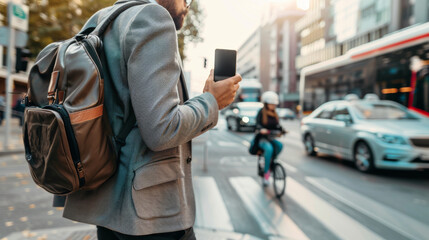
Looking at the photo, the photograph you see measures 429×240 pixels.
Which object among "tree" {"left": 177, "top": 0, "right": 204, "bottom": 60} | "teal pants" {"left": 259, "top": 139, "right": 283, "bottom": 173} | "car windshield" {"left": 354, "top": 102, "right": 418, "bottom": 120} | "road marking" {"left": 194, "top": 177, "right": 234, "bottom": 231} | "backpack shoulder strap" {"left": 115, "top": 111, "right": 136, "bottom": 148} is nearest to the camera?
"backpack shoulder strap" {"left": 115, "top": 111, "right": 136, "bottom": 148}

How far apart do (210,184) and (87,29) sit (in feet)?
17.4

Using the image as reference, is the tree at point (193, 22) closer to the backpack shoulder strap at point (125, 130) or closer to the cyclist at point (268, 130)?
the cyclist at point (268, 130)

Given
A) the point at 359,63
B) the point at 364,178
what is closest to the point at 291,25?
the point at 359,63

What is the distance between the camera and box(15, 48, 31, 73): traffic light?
895 cm

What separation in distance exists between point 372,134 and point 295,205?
3554 mm

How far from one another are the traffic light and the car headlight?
29.7ft

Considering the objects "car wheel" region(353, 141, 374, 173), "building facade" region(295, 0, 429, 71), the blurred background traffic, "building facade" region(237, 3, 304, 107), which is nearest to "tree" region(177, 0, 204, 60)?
the blurred background traffic

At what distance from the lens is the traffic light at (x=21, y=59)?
8.95 meters

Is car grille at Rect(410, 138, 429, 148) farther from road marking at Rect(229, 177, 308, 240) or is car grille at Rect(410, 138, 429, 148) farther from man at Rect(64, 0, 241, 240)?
man at Rect(64, 0, 241, 240)

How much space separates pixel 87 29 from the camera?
4.14 feet

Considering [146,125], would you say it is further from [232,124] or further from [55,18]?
[232,124]

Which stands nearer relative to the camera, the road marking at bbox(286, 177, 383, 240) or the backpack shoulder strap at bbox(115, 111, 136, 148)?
the backpack shoulder strap at bbox(115, 111, 136, 148)

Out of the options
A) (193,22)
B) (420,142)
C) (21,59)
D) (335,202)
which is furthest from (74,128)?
(193,22)

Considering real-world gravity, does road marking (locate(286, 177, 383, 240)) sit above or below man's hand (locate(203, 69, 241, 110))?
below
